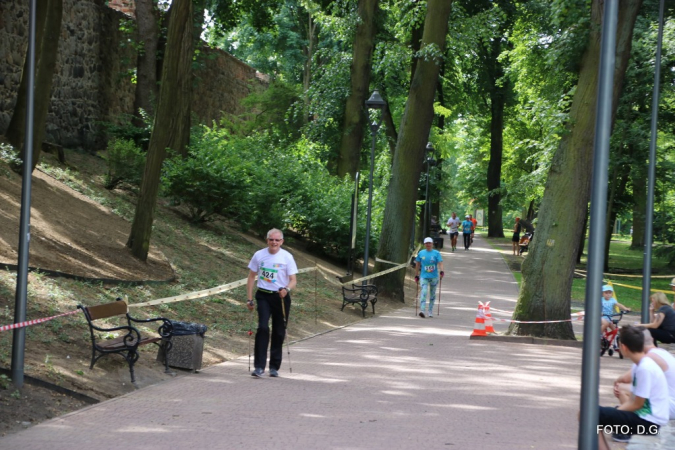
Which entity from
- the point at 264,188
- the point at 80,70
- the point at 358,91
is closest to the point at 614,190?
the point at 358,91

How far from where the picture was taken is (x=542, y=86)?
36594 mm

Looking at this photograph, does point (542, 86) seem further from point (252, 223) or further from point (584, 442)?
point (584, 442)

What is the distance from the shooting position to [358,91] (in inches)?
1153

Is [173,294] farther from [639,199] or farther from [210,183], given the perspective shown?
[639,199]

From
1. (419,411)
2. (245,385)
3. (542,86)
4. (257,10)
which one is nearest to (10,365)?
(245,385)

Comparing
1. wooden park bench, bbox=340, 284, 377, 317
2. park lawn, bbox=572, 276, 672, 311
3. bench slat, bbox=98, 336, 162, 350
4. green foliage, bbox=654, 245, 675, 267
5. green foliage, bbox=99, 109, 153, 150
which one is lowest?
park lawn, bbox=572, 276, 672, 311

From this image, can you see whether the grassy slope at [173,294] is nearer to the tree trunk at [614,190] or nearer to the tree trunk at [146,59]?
the tree trunk at [146,59]

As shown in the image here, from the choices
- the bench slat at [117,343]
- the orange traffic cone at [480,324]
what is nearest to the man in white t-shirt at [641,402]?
the bench slat at [117,343]

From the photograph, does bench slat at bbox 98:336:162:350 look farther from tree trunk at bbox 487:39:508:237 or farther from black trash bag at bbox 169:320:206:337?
tree trunk at bbox 487:39:508:237

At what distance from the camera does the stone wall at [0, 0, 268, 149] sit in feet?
67.0

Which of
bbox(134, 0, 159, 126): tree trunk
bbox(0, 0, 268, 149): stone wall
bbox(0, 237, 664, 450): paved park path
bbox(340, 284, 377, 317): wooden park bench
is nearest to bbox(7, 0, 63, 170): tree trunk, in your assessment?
bbox(0, 0, 268, 149): stone wall

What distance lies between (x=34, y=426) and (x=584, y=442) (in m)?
4.71

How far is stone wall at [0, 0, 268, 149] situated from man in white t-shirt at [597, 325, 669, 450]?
1675 cm

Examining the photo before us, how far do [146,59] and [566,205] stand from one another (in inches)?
588
